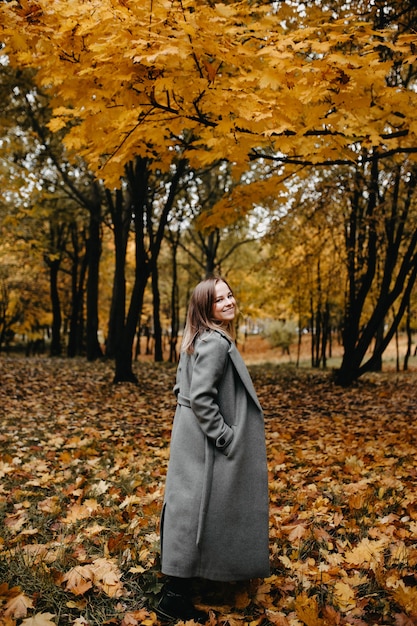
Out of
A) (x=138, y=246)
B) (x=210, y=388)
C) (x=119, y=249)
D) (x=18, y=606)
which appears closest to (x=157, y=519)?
(x=18, y=606)

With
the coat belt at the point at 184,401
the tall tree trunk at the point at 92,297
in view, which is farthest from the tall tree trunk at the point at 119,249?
the coat belt at the point at 184,401

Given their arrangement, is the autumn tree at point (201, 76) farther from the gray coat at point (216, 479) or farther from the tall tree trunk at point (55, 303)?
the tall tree trunk at point (55, 303)

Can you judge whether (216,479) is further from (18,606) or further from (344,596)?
(18,606)

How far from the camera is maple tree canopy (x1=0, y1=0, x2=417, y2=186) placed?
3.66 metres

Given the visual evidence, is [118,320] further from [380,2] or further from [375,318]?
[380,2]

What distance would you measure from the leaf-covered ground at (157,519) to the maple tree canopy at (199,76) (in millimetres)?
3108

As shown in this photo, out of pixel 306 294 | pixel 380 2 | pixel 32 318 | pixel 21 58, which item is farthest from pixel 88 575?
pixel 32 318

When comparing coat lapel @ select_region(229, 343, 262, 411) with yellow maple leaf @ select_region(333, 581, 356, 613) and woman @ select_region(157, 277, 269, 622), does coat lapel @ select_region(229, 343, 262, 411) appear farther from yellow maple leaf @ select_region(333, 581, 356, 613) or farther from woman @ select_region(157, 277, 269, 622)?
yellow maple leaf @ select_region(333, 581, 356, 613)

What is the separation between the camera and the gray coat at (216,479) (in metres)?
2.36

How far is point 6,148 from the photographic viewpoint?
899 cm

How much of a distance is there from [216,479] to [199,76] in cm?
342

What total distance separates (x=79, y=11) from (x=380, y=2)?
15.2ft

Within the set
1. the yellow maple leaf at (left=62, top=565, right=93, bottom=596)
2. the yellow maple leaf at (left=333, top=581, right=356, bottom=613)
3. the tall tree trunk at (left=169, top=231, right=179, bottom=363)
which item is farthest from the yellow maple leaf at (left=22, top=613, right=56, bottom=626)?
the tall tree trunk at (left=169, top=231, right=179, bottom=363)

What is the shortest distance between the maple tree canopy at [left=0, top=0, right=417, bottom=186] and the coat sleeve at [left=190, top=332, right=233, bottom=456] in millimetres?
2114
